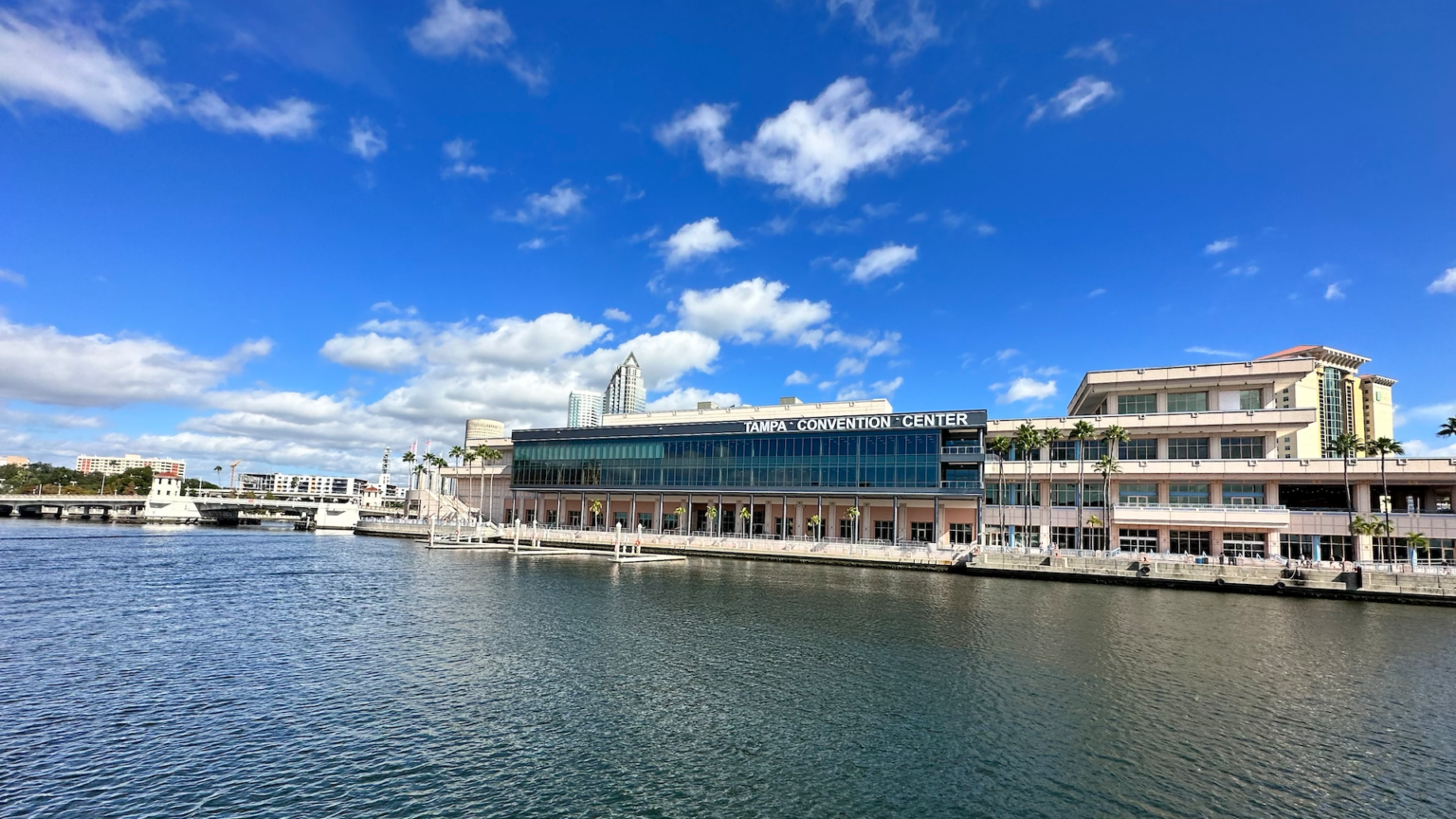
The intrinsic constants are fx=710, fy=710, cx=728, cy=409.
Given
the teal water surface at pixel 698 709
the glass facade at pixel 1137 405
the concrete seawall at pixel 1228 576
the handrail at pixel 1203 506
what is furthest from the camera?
the glass facade at pixel 1137 405

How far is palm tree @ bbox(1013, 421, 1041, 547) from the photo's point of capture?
85500 millimetres

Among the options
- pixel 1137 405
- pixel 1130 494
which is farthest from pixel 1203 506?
pixel 1137 405

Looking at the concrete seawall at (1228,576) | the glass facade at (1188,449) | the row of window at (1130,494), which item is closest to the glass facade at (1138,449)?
the glass facade at (1188,449)

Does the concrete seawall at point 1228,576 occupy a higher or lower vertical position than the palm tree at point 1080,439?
lower

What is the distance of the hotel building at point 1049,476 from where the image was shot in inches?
2950

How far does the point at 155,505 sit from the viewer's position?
165625 millimetres

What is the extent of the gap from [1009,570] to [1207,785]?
56029mm

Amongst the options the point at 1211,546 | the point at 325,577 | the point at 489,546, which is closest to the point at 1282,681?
the point at 1211,546

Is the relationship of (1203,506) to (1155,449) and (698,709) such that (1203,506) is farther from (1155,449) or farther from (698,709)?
(698,709)

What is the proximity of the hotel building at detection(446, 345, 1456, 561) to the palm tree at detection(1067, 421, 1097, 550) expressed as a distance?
0.92 m

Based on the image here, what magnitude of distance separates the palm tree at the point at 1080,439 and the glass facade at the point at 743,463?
1208 cm

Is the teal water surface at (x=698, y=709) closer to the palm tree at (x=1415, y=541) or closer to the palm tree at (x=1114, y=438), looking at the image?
the palm tree at (x=1415, y=541)

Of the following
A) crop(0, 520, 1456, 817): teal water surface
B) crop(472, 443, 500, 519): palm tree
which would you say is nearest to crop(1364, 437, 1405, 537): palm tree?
crop(0, 520, 1456, 817): teal water surface

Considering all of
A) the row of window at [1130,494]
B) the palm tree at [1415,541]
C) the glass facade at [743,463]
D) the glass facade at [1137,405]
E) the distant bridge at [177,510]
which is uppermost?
the glass facade at [1137,405]
